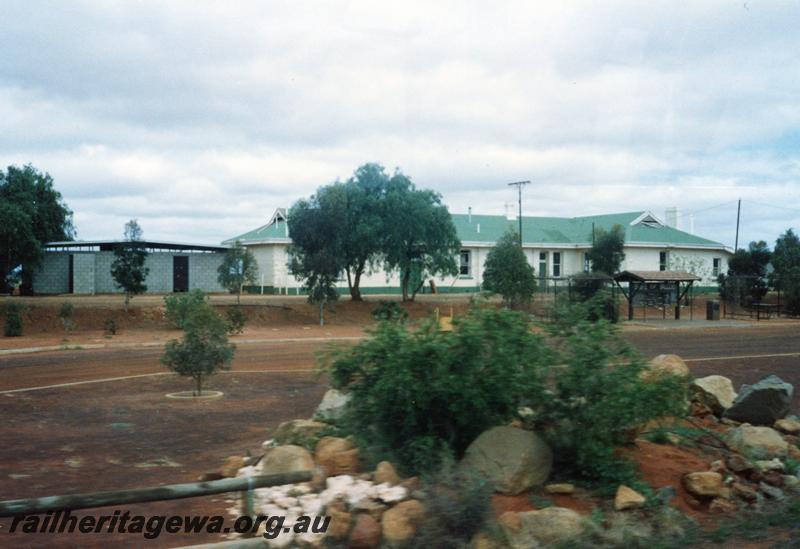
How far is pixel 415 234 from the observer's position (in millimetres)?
46219

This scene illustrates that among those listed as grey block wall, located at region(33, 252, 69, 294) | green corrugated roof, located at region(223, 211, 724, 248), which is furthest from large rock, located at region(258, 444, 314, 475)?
green corrugated roof, located at region(223, 211, 724, 248)

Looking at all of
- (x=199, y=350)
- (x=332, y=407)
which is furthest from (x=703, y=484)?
(x=199, y=350)

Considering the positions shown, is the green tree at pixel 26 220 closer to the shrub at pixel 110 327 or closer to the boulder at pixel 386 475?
the shrub at pixel 110 327

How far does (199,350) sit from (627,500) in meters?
10.3

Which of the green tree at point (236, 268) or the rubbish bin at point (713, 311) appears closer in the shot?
the green tree at point (236, 268)

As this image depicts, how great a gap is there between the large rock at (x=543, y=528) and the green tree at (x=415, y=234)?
1498 inches

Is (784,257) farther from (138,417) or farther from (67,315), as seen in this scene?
(138,417)

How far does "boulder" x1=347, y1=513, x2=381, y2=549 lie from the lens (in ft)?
23.6

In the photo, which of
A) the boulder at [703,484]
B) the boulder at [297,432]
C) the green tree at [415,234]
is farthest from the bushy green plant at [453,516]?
the green tree at [415,234]

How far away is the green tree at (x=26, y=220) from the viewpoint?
44562 mm

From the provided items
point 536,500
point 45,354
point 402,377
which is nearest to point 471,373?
point 402,377

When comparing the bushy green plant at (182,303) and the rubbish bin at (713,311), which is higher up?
the bushy green plant at (182,303)

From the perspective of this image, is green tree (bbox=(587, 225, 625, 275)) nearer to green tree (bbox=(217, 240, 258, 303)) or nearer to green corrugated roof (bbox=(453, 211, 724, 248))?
green corrugated roof (bbox=(453, 211, 724, 248))

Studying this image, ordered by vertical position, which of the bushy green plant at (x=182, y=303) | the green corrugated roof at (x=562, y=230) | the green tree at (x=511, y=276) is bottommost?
the bushy green plant at (x=182, y=303)
